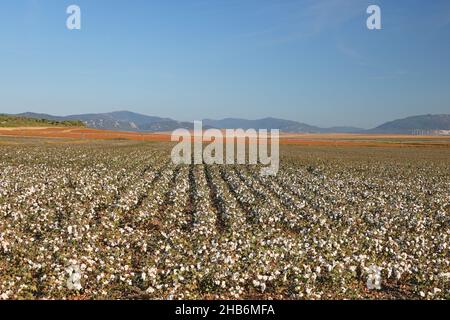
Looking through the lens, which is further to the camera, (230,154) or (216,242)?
(230,154)

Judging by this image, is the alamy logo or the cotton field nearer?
the cotton field

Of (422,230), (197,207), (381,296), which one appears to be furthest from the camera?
(197,207)

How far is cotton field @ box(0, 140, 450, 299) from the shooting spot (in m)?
9.46

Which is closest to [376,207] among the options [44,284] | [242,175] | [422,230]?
[422,230]

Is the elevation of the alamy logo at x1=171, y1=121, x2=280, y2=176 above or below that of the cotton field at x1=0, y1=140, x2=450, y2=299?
above

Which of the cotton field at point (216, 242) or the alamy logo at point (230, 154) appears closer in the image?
the cotton field at point (216, 242)

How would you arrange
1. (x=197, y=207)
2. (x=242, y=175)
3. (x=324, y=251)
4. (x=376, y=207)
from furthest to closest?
1. (x=242, y=175)
2. (x=376, y=207)
3. (x=197, y=207)
4. (x=324, y=251)

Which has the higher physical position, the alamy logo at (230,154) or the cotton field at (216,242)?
the alamy logo at (230,154)

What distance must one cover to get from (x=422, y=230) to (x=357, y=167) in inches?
1004

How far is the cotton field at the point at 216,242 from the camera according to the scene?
9.46 m

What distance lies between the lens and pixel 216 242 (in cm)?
1270

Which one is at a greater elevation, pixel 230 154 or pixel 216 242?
pixel 230 154

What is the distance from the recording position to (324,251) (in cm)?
1227
